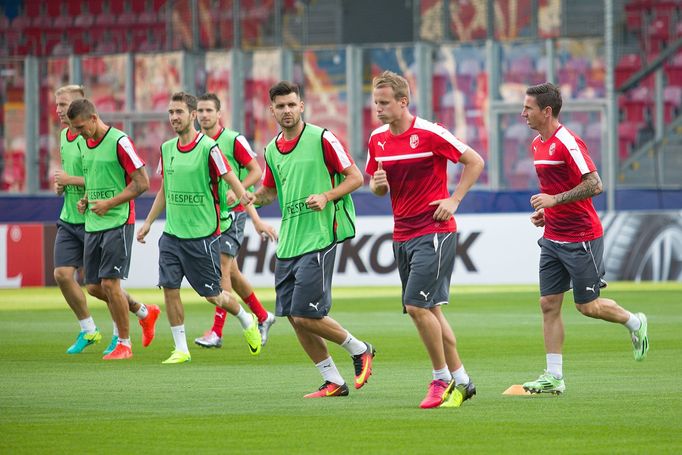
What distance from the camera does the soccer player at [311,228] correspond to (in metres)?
9.73

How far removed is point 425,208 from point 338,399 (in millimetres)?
1503

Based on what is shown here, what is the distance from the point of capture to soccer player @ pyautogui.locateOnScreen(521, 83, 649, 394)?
32.5 ft

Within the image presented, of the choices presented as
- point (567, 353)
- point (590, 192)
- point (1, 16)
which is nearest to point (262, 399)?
point (590, 192)

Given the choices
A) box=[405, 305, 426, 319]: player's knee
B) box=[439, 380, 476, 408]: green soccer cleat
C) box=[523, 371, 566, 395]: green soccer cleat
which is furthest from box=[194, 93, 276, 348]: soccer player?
box=[439, 380, 476, 408]: green soccer cleat

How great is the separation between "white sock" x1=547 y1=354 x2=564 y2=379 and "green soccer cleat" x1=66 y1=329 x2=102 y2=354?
5.49m

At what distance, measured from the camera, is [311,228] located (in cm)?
984

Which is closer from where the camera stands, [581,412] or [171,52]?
[581,412]

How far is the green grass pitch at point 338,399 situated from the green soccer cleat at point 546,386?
114 mm

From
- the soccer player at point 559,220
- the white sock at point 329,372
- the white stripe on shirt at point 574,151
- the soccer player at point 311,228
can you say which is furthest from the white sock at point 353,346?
the white stripe on shirt at point 574,151

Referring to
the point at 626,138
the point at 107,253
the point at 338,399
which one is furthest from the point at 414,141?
the point at 626,138

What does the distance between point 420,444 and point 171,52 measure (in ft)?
79.7

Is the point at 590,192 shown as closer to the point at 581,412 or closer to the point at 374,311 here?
the point at 581,412

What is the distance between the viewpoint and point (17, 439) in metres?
7.83

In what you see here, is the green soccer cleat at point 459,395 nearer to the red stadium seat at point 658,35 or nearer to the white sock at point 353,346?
the white sock at point 353,346
